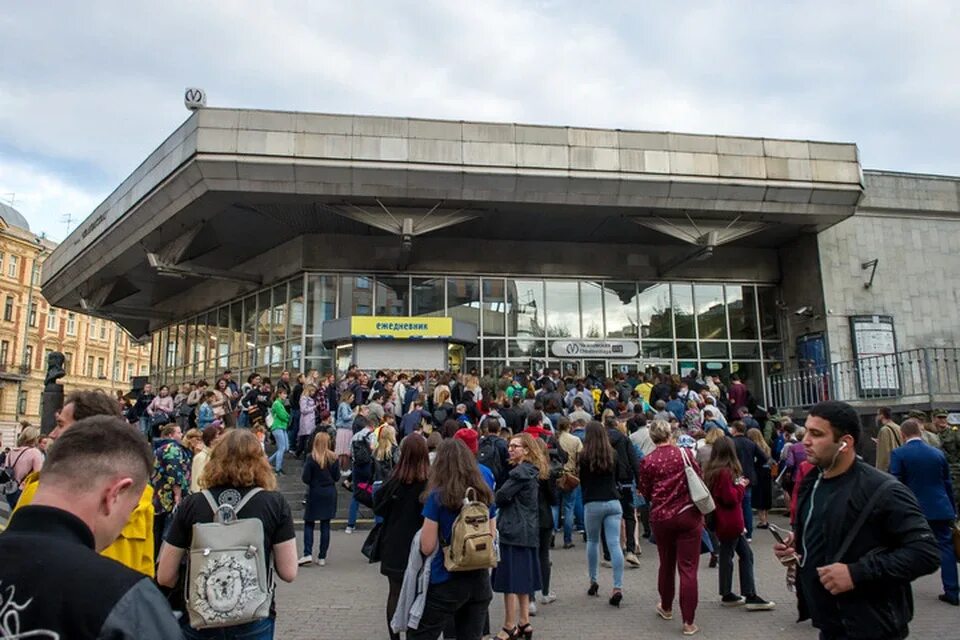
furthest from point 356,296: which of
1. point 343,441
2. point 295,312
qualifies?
point 343,441

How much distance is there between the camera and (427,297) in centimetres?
2359

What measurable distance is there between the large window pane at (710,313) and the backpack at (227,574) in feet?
76.6

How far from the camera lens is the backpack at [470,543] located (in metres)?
4.16

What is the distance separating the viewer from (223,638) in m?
3.43

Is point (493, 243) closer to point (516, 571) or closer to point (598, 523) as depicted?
point (598, 523)

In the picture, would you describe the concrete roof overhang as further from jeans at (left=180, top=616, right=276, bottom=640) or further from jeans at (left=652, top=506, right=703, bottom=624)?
jeans at (left=180, top=616, right=276, bottom=640)

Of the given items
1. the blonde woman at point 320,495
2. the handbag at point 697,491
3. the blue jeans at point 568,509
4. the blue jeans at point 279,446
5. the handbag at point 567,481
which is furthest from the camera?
the blue jeans at point 279,446

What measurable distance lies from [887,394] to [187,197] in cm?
2032

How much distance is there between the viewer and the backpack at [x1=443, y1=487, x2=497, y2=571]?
164 inches

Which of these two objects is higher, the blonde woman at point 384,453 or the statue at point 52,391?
the statue at point 52,391

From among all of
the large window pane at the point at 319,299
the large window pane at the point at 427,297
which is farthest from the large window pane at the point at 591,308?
the large window pane at the point at 319,299

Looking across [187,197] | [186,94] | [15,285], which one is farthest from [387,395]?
[15,285]

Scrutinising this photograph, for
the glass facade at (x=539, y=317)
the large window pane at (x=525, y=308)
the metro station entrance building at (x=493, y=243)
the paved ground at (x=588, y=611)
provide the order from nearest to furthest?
1. the paved ground at (x=588, y=611)
2. the metro station entrance building at (x=493, y=243)
3. the glass facade at (x=539, y=317)
4. the large window pane at (x=525, y=308)

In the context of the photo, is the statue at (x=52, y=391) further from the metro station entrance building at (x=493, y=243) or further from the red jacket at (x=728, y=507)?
the red jacket at (x=728, y=507)
